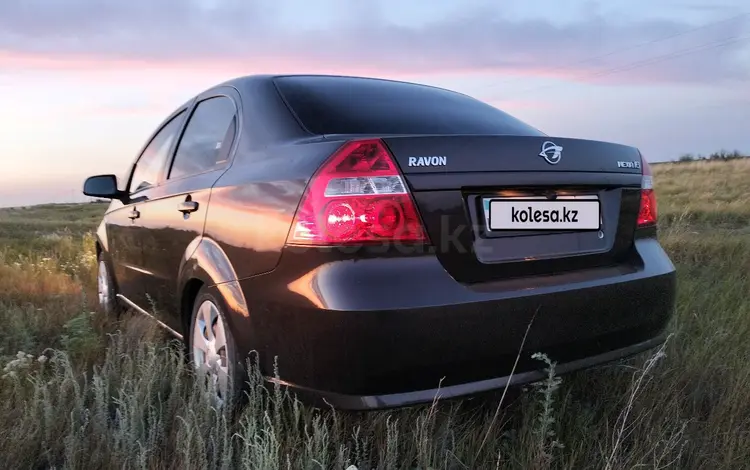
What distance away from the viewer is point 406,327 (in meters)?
1.74

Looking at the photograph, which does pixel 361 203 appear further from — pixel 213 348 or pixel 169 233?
pixel 169 233

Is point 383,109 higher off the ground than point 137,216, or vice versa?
point 383,109

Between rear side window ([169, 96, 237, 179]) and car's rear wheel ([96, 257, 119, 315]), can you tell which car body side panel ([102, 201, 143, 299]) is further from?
rear side window ([169, 96, 237, 179])

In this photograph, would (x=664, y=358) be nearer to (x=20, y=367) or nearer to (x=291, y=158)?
(x=291, y=158)

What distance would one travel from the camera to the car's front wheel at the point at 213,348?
2268 mm

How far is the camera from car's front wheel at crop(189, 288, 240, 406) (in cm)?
227

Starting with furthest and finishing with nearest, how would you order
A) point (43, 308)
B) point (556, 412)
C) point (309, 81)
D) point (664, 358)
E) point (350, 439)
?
1. point (43, 308)
2. point (664, 358)
3. point (309, 81)
4. point (556, 412)
5. point (350, 439)

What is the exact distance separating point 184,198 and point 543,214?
167cm

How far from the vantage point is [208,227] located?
8.06ft

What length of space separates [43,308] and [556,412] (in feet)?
12.2

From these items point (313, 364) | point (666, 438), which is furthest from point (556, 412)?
point (313, 364)

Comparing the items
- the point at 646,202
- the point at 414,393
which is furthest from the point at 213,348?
the point at 646,202

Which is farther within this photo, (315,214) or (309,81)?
(309,81)

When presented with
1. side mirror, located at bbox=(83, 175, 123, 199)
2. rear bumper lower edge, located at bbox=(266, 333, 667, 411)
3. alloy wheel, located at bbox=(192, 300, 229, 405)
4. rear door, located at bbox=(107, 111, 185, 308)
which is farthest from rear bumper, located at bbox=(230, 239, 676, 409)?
side mirror, located at bbox=(83, 175, 123, 199)
